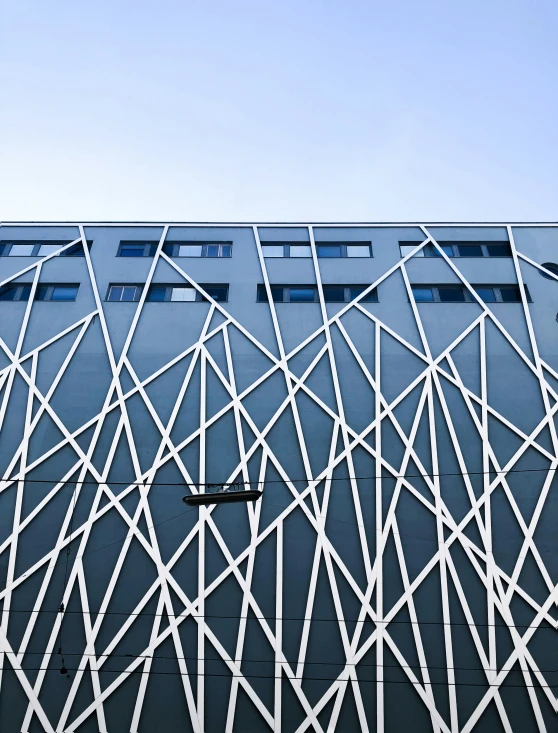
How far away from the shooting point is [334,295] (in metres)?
21.5

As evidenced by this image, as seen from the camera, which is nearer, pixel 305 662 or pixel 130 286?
pixel 305 662

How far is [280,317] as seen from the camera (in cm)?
2073

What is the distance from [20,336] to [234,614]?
46.6ft

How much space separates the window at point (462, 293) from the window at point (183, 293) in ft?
28.5

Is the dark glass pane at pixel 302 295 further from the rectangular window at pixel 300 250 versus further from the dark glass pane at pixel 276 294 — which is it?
the rectangular window at pixel 300 250

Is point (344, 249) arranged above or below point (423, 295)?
above

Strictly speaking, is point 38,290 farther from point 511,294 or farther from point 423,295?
point 511,294

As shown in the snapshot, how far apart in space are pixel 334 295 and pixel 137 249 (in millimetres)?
9803

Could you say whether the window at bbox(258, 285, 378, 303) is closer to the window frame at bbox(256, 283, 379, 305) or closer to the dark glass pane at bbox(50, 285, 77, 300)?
the window frame at bbox(256, 283, 379, 305)

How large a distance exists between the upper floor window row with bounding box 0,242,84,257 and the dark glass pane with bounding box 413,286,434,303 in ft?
51.7

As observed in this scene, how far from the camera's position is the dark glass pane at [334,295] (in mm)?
21359

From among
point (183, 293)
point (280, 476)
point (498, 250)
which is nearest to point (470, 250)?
point (498, 250)

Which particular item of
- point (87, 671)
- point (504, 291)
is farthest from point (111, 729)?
point (504, 291)

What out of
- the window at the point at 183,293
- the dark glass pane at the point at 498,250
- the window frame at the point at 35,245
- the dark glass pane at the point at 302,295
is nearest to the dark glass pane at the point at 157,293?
the window at the point at 183,293
